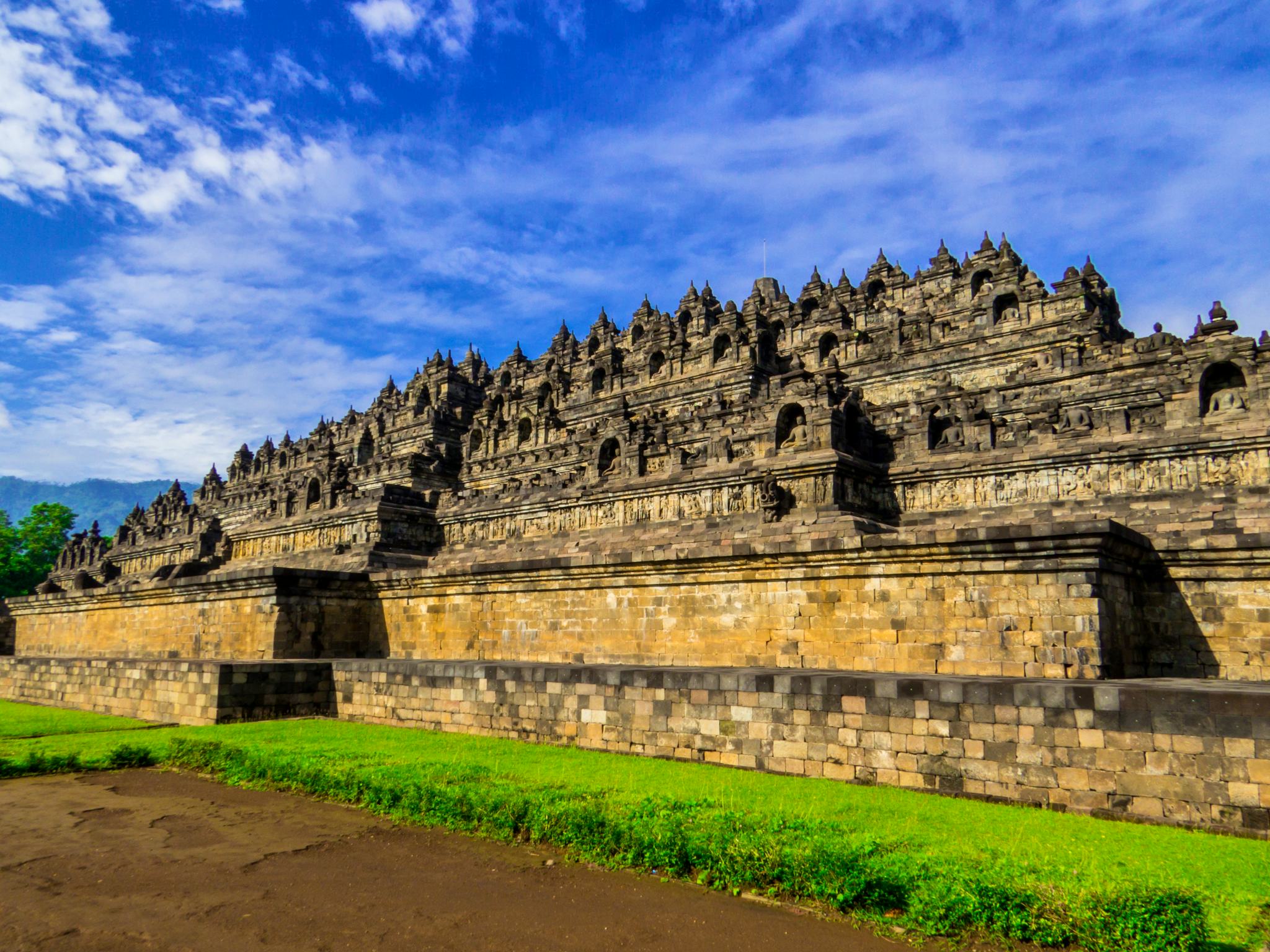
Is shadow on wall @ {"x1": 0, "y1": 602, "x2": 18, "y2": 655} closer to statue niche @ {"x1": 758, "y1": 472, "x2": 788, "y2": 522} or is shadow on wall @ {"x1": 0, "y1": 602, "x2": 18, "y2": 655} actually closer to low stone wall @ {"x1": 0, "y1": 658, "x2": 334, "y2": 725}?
low stone wall @ {"x1": 0, "y1": 658, "x2": 334, "y2": 725}

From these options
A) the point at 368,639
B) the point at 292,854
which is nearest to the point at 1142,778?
the point at 292,854

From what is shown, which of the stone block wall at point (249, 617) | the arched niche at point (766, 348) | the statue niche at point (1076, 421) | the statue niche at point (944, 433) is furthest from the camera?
the arched niche at point (766, 348)

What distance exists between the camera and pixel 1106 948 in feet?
17.4

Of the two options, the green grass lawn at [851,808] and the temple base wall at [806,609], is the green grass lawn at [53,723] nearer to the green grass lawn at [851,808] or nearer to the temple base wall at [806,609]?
the green grass lawn at [851,808]

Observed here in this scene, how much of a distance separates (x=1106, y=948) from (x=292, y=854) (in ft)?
23.1

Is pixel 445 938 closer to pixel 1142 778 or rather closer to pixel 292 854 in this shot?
pixel 292 854

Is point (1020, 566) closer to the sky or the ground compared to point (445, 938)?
closer to the sky

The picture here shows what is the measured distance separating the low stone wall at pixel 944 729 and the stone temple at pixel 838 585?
0.03m

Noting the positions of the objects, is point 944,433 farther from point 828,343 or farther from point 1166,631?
point 828,343

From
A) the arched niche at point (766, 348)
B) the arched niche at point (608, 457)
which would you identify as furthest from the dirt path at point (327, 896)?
the arched niche at point (766, 348)

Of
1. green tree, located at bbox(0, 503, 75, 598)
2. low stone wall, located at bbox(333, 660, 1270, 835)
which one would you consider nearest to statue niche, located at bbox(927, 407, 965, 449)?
low stone wall, located at bbox(333, 660, 1270, 835)

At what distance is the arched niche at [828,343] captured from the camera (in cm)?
4046

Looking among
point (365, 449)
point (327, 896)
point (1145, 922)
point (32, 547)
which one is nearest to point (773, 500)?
point (327, 896)

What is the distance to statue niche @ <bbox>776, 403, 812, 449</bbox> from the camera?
75.3ft
